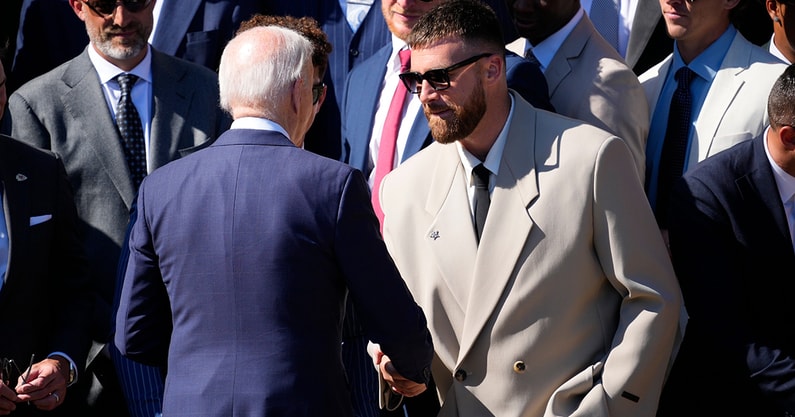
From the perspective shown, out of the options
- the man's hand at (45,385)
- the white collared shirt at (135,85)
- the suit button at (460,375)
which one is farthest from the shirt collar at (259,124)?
the white collared shirt at (135,85)

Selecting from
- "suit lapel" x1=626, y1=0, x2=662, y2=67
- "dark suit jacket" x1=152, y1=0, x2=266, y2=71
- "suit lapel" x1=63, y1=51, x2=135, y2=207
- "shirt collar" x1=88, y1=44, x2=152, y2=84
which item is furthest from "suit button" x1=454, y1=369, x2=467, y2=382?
"dark suit jacket" x1=152, y1=0, x2=266, y2=71

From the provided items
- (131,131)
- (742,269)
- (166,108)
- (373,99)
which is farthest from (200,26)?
A: (742,269)

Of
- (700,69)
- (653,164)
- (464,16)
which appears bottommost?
(653,164)

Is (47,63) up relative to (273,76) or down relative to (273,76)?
down

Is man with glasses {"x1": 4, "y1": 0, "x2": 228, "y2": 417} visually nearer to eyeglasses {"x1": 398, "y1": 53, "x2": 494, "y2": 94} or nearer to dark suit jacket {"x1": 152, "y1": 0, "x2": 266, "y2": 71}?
dark suit jacket {"x1": 152, "y1": 0, "x2": 266, "y2": 71}

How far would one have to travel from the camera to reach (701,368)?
181 inches

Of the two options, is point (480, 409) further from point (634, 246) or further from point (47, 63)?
point (47, 63)

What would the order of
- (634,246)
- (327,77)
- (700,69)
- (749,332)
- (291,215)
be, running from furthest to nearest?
(327,77) < (700,69) < (749,332) < (634,246) < (291,215)

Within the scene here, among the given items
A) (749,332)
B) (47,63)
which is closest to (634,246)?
(749,332)

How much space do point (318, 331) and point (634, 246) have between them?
3.72 ft

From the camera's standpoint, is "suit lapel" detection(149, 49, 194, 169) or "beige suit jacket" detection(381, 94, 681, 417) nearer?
"beige suit jacket" detection(381, 94, 681, 417)

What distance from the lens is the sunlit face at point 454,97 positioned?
4.30m

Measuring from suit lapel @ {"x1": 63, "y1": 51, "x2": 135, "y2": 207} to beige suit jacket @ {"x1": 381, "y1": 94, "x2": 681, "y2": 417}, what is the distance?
1.53 m

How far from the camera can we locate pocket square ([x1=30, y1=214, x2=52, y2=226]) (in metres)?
4.70
